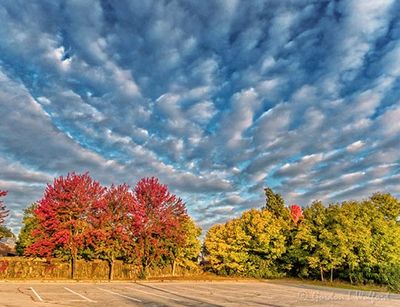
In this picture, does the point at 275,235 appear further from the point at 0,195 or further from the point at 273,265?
the point at 0,195

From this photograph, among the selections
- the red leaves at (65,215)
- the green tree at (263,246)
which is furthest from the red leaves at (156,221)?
the green tree at (263,246)

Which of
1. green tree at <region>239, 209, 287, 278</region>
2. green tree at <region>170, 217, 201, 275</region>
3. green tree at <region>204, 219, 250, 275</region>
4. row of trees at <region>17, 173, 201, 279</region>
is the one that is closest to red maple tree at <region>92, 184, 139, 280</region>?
row of trees at <region>17, 173, 201, 279</region>

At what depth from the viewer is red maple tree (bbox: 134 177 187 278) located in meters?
35.3

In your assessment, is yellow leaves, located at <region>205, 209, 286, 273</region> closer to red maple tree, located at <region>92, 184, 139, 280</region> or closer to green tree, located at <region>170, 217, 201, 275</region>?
green tree, located at <region>170, 217, 201, 275</region>

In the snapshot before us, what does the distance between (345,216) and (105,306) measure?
2932 cm

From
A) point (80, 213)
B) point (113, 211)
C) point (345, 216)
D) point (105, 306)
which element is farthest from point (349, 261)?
point (105, 306)

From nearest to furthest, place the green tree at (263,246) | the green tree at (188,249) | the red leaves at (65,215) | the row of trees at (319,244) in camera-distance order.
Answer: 1. the red leaves at (65,215)
2. the row of trees at (319,244)
3. the green tree at (188,249)
4. the green tree at (263,246)

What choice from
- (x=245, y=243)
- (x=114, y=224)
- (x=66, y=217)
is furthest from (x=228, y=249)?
(x=66, y=217)

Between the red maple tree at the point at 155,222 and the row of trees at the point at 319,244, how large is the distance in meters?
7.42

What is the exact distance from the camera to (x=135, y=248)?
115 feet

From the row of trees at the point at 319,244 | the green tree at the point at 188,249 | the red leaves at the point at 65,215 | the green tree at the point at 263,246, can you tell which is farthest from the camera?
the green tree at the point at 263,246

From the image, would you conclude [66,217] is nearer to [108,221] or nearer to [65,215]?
[65,215]

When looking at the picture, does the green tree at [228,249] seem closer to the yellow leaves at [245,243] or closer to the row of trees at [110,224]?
the yellow leaves at [245,243]

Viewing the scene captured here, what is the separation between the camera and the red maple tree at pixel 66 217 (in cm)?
3158
